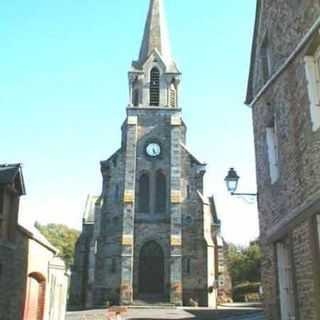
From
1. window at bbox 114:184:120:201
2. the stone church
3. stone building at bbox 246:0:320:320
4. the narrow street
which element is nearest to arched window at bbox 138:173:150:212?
the stone church

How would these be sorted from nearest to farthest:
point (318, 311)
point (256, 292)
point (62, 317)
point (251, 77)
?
point (318, 311) < point (251, 77) < point (62, 317) < point (256, 292)

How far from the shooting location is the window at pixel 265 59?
12.6 m

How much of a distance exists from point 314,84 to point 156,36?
36.4 meters

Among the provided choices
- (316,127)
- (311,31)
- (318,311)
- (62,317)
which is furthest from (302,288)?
(62,317)

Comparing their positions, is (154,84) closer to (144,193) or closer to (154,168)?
(154,168)

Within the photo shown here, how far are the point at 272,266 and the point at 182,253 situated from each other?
24.1 metres

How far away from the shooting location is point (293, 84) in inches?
401

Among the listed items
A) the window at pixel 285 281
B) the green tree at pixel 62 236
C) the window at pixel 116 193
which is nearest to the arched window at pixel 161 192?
the window at pixel 116 193

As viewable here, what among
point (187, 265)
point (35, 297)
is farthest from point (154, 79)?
point (35, 297)

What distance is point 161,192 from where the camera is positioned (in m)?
36.8

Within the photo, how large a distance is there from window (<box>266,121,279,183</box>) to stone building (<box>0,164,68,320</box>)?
8118 mm

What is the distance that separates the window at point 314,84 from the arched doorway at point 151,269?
2735 centimetres

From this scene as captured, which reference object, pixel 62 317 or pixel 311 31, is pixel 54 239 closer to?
pixel 62 317

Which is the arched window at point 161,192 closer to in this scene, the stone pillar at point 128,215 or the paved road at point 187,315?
the stone pillar at point 128,215
